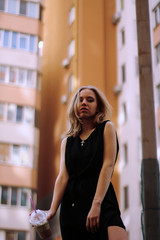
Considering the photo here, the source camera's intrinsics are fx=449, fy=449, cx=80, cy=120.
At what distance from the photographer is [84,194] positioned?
143 cm

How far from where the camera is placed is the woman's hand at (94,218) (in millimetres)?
1365

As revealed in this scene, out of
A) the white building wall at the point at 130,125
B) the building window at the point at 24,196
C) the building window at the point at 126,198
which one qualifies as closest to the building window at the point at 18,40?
the white building wall at the point at 130,125

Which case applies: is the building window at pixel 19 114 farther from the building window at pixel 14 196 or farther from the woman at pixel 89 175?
the woman at pixel 89 175

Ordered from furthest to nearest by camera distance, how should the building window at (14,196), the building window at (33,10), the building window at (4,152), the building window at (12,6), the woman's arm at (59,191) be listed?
the building window at (33,10) < the building window at (12,6) < the building window at (4,152) < the building window at (14,196) < the woman's arm at (59,191)

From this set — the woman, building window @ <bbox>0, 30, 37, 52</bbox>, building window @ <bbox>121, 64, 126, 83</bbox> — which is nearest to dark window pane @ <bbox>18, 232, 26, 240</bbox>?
building window @ <bbox>121, 64, 126, 83</bbox>

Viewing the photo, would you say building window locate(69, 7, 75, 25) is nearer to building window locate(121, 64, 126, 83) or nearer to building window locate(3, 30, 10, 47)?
building window locate(121, 64, 126, 83)

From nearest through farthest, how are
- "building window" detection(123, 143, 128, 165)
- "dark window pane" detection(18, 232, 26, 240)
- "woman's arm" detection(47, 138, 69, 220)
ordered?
"woman's arm" detection(47, 138, 69, 220) → "building window" detection(123, 143, 128, 165) → "dark window pane" detection(18, 232, 26, 240)

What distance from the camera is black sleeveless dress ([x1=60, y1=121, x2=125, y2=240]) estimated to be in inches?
54.9

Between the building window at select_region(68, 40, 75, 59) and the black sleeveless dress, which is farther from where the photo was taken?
Result: the building window at select_region(68, 40, 75, 59)

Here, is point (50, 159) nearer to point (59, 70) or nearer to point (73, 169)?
point (59, 70)

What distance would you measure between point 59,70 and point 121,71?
7.83 ft

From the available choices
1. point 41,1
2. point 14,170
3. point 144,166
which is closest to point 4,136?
point 14,170

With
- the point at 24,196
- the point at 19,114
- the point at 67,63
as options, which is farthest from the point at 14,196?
the point at 67,63

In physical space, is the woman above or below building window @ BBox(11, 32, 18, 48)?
below
